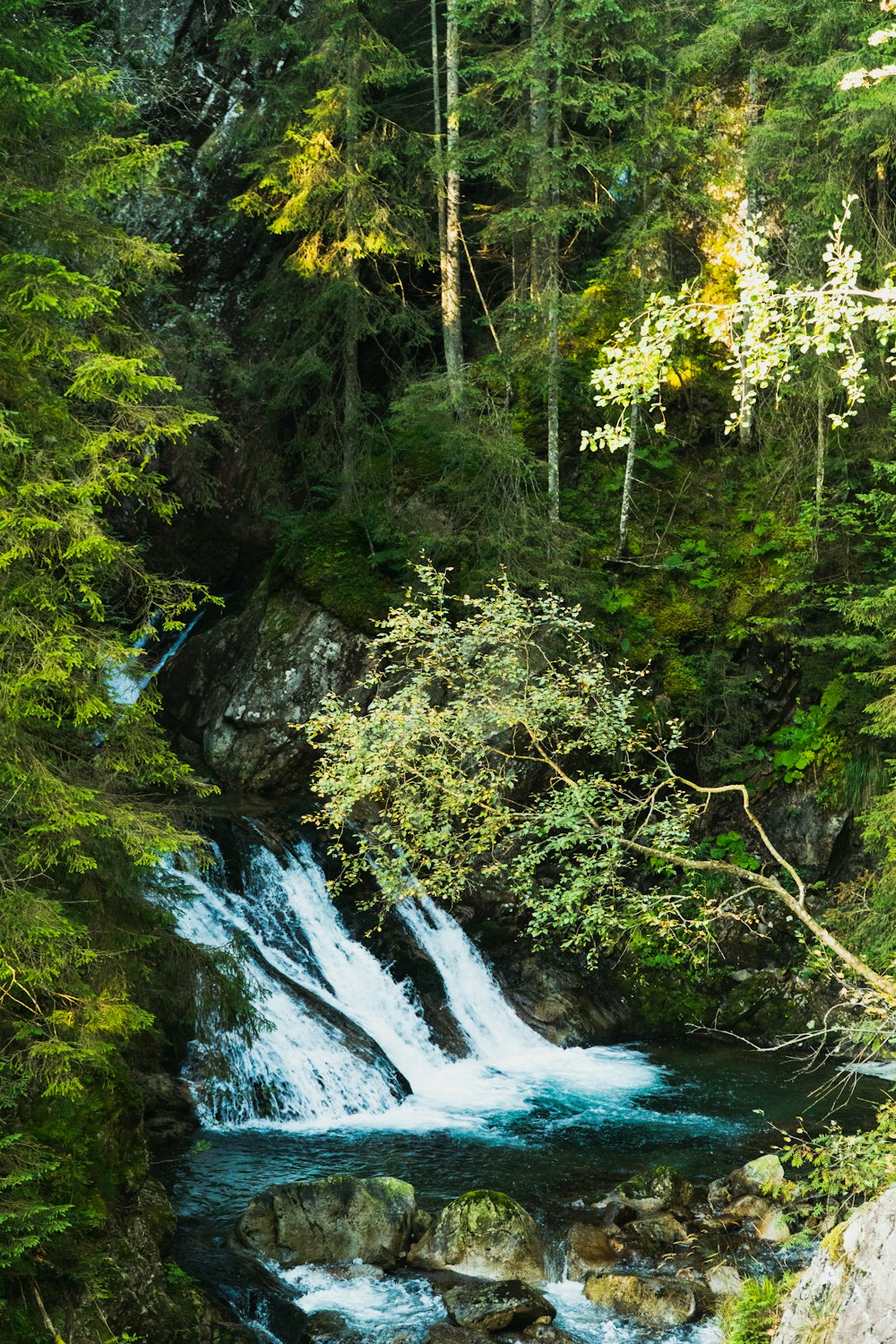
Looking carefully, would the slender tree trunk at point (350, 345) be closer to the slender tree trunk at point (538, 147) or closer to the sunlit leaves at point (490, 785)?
the slender tree trunk at point (538, 147)

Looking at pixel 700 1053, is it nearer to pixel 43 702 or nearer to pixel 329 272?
pixel 43 702

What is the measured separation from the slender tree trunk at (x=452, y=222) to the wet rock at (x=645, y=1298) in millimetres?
10060

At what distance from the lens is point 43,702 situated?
22.3 ft

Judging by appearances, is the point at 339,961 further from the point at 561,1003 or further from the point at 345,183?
the point at 345,183

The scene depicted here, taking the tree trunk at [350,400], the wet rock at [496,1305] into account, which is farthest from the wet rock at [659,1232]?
the tree trunk at [350,400]

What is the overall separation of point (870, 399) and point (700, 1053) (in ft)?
27.7

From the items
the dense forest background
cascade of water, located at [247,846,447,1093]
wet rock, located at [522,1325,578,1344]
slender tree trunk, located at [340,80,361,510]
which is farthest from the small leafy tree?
slender tree trunk, located at [340,80,361,510]

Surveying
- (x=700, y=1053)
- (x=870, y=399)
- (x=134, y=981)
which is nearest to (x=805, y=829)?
(x=700, y=1053)

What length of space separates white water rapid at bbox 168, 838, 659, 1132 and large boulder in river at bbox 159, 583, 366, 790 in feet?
7.16

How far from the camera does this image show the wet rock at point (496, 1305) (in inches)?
A: 263

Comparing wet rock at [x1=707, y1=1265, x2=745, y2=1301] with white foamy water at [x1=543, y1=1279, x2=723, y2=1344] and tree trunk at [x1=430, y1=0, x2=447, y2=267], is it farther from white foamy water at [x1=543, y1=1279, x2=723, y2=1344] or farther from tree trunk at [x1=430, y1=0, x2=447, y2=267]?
Result: tree trunk at [x1=430, y1=0, x2=447, y2=267]

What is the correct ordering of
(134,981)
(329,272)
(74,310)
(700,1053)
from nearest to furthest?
(74,310), (134,981), (700,1053), (329,272)

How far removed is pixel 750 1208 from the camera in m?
8.04

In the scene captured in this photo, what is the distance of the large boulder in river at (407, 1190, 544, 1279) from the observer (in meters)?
7.29
